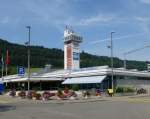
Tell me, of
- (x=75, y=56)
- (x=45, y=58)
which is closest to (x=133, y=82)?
(x=75, y=56)

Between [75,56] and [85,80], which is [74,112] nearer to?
[85,80]

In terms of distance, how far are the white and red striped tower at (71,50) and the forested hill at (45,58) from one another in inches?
1201

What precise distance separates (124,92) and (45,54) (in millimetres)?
95702

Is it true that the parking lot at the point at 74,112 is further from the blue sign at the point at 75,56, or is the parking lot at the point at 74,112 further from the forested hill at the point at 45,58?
the forested hill at the point at 45,58

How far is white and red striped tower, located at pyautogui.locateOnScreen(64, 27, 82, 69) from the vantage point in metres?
96.1

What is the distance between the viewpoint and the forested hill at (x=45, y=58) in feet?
453

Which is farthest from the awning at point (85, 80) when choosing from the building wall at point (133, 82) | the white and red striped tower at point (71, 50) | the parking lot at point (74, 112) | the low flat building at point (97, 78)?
the parking lot at point (74, 112)

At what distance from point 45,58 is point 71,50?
190 ft

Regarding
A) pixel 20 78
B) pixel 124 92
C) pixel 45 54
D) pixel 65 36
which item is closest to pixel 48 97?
pixel 124 92

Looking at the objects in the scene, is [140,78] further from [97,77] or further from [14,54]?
[14,54]

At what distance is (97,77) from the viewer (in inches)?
2758

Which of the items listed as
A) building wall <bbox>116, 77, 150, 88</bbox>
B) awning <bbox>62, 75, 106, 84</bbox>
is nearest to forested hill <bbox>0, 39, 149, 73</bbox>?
awning <bbox>62, 75, 106, 84</bbox>

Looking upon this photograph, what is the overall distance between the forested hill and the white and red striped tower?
100 feet

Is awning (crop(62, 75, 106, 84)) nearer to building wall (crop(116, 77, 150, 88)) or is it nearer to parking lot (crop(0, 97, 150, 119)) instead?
building wall (crop(116, 77, 150, 88))
